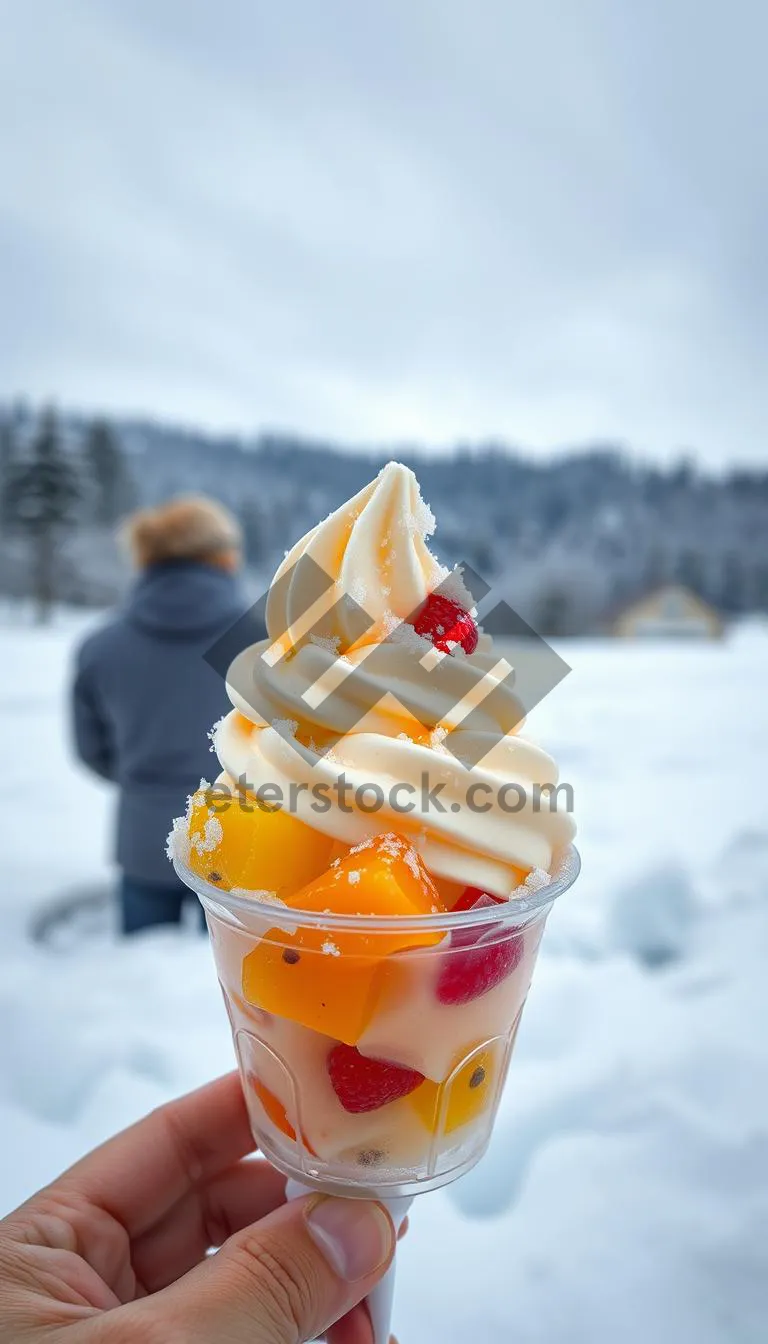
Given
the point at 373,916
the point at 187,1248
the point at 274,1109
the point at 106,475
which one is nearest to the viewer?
the point at 373,916

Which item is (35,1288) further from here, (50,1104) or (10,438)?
(10,438)

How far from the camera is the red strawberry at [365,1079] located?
0.76 m

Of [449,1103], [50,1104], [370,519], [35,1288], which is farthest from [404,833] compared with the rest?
[50,1104]

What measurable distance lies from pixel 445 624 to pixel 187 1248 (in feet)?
3.35

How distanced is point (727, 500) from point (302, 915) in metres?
11.9

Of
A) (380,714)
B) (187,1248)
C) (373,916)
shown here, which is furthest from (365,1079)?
(187,1248)

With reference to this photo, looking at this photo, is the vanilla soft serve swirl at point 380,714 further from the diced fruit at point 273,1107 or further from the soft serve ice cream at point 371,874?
the diced fruit at point 273,1107

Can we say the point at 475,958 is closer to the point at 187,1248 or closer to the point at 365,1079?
the point at 365,1079

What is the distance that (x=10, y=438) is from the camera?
13.4m

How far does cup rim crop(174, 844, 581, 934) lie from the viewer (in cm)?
70

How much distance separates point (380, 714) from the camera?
88 centimetres

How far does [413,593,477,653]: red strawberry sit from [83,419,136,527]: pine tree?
1348 centimetres

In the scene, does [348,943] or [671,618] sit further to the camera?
[671,618]

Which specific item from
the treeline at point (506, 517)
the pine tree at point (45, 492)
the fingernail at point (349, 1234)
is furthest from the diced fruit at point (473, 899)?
the pine tree at point (45, 492)
